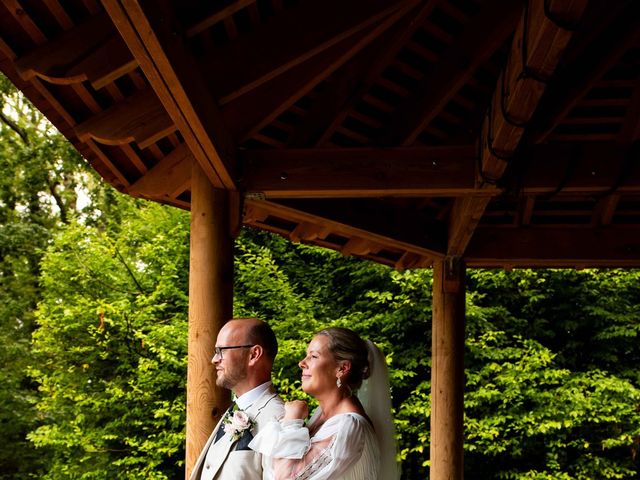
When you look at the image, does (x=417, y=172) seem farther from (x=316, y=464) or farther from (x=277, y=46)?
(x=316, y=464)

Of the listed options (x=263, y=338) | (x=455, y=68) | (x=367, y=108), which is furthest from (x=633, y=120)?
(x=263, y=338)

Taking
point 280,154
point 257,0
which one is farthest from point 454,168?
point 257,0

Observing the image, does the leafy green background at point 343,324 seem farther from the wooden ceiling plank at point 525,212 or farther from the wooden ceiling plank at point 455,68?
the wooden ceiling plank at point 455,68

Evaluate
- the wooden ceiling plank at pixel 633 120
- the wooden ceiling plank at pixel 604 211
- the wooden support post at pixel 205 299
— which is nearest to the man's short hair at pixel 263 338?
the wooden support post at pixel 205 299

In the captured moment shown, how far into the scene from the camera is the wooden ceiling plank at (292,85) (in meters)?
3.64

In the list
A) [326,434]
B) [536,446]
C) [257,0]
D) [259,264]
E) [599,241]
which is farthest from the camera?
[259,264]

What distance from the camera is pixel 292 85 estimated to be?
3.72 metres

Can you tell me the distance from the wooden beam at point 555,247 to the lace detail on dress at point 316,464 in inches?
157

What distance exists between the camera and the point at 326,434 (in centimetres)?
241

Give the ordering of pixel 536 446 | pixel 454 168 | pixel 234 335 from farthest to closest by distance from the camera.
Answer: pixel 536 446, pixel 454 168, pixel 234 335

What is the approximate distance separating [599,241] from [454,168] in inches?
92.2

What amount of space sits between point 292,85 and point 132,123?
703 mm

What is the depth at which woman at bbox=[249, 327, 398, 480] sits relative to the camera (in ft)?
7.77

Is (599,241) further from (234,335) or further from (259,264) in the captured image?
(259,264)
